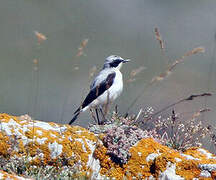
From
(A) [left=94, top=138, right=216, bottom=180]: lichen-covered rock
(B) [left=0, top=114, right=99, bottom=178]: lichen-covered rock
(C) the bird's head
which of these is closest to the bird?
(C) the bird's head

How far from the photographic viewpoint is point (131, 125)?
22.4 feet

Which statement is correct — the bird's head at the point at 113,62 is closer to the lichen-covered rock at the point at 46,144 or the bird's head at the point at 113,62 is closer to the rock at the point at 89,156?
the lichen-covered rock at the point at 46,144

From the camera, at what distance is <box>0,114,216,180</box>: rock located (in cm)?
590

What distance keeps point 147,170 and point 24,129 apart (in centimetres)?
173

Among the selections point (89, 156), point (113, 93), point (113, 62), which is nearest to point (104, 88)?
point (113, 93)

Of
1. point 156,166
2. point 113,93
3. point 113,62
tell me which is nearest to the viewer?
point 156,166

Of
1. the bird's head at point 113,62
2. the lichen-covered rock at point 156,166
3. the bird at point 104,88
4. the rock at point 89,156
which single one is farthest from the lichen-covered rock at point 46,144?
the bird's head at point 113,62

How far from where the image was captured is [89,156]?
20.0ft

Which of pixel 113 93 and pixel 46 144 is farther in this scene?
pixel 113 93

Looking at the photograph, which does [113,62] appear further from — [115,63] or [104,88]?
[104,88]

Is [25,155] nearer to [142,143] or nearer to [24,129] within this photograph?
[24,129]

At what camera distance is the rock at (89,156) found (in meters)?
5.90

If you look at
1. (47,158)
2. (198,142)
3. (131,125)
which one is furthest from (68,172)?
(198,142)

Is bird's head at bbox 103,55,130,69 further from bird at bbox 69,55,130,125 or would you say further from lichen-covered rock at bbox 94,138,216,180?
lichen-covered rock at bbox 94,138,216,180
